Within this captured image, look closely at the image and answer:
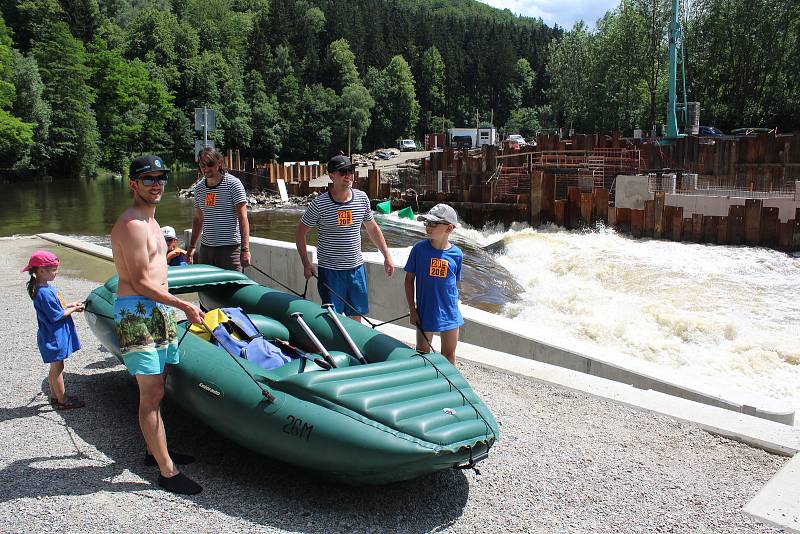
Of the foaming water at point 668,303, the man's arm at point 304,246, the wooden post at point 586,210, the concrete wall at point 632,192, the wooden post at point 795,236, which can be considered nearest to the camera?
the man's arm at point 304,246

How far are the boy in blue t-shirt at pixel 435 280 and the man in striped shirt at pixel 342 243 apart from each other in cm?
76

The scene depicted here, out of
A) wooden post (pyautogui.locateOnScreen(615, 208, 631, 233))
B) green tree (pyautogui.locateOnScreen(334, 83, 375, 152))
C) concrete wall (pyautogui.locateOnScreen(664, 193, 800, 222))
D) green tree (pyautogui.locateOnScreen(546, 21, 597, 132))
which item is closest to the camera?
concrete wall (pyautogui.locateOnScreen(664, 193, 800, 222))

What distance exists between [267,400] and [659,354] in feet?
22.3

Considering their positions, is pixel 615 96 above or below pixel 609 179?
above

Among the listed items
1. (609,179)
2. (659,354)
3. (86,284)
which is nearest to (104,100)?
(609,179)

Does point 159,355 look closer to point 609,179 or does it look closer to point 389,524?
point 389,524

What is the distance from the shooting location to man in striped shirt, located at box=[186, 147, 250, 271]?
6.64 m

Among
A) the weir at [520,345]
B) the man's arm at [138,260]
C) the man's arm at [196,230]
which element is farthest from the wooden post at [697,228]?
the man's arm at [138,260]

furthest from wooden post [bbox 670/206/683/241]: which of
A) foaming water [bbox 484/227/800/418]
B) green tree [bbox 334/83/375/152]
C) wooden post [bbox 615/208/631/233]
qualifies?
green tree [bbox 334/83/375/152]

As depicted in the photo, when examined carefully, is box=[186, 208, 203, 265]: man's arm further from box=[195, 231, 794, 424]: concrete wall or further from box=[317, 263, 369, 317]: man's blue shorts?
box=[195, 231, 794, 424]: concrete wall

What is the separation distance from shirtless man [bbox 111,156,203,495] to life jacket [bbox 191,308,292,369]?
0.82m

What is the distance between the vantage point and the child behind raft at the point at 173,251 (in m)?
6.57

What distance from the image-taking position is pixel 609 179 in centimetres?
2555

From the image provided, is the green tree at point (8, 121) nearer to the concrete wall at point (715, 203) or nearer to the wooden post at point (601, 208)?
the wooden post at point (601, 208)
